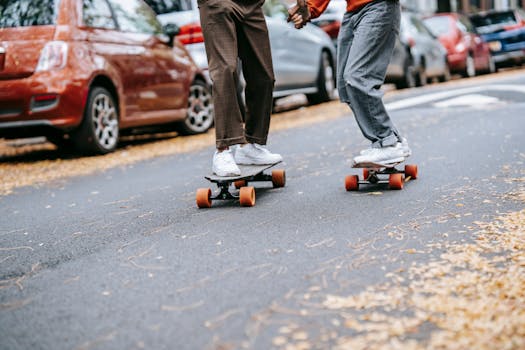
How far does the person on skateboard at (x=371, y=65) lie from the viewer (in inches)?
201

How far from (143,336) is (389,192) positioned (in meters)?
2.75

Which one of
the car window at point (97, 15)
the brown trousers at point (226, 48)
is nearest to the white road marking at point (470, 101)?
the car window at point (97, 15)

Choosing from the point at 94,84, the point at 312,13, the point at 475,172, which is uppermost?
the point at 312,13

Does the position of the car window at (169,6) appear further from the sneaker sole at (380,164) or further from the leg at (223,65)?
the sneaker sole at (380,164)

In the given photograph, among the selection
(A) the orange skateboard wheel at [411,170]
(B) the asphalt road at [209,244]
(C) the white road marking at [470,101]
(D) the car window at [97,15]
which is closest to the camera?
(B) the asphalt road at [209,244]

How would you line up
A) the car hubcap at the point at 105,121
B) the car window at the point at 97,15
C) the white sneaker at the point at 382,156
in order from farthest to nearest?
the car window at the point at 97,15, the car hubcap at the point at 105,121, the white sneaker at the point at 382,156

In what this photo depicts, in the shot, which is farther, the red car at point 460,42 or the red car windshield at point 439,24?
the red car windshield at point 439,24

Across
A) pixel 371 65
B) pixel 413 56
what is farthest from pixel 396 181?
pixel 413 56

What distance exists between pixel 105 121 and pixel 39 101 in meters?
0.82

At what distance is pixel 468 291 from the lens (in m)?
2.90

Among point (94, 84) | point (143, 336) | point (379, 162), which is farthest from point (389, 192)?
point (94, 84)

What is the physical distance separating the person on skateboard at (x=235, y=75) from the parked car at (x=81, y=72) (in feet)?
10.8

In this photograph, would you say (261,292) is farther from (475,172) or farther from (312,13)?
(475,172)

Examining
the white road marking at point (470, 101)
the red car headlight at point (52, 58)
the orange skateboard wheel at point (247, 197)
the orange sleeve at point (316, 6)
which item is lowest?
the white road marking at point (470, 101)
